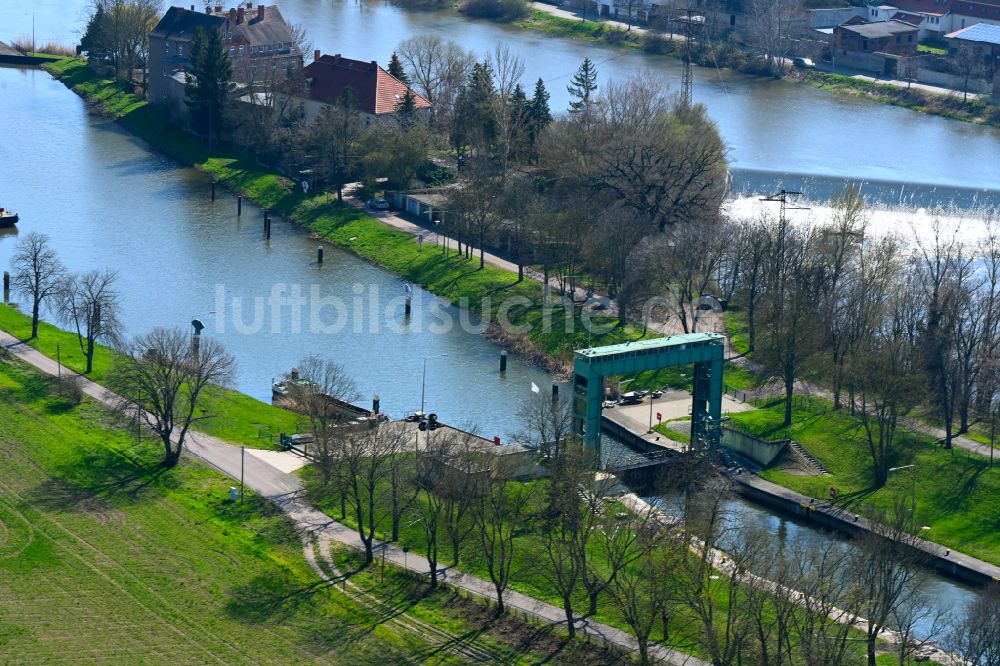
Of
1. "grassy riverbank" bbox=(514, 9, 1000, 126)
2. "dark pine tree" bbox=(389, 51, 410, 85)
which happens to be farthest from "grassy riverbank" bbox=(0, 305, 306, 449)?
"grassy riverbank" bbox=(514, 9, 1000, 126)

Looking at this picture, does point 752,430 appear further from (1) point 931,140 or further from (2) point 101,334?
(1) point 931,140

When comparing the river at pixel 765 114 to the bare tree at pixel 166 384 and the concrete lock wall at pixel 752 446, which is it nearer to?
the concrete lock wall at pixel 752 446

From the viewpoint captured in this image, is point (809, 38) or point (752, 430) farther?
point (809, 38)

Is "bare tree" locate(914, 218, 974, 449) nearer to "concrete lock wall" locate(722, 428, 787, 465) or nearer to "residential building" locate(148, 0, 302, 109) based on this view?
"concrete lock wall" locate(722, 428, 787, 465)

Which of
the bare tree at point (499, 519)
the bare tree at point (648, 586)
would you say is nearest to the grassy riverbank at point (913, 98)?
the bare tree at point (499, 519)

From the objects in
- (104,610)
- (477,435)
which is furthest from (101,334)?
(104,610)
